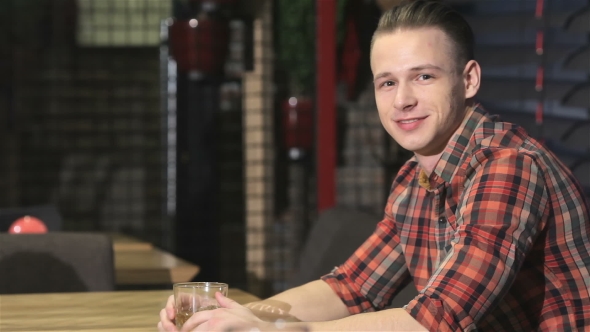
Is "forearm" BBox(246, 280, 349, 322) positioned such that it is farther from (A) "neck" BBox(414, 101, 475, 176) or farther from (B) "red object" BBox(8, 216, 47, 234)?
(B) "red object" BBox(8, 216, 47, 234)

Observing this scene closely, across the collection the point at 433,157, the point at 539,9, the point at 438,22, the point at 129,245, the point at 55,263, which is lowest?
the point at 129,245

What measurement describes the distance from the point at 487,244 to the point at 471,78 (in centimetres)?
40

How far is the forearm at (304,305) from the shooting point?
174 centimetres

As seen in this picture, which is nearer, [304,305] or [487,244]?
[487,244]

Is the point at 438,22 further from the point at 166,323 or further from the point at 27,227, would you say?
the point at 27,227

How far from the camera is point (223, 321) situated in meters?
1.29

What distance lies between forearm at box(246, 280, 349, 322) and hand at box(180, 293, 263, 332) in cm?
36

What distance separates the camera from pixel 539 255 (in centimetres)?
152

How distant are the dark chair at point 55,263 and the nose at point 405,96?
97 cm

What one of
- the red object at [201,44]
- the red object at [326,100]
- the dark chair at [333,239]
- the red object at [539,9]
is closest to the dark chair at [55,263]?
the dark chair at [333,239]

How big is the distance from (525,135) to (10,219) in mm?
2211

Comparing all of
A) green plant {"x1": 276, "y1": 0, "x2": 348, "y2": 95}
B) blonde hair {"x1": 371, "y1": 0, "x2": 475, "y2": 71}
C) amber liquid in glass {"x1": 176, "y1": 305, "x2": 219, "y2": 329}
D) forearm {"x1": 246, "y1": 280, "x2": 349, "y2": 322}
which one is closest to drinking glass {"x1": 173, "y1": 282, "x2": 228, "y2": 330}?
amber liquid in glass {"x1": 176, "y1": 305, "x2": 219, "y2": 329}

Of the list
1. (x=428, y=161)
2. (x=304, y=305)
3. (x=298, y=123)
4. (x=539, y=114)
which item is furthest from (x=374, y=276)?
(x=298, y=123)

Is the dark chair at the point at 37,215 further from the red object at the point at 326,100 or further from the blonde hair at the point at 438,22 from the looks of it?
the blonde hair at the point at 438,22
